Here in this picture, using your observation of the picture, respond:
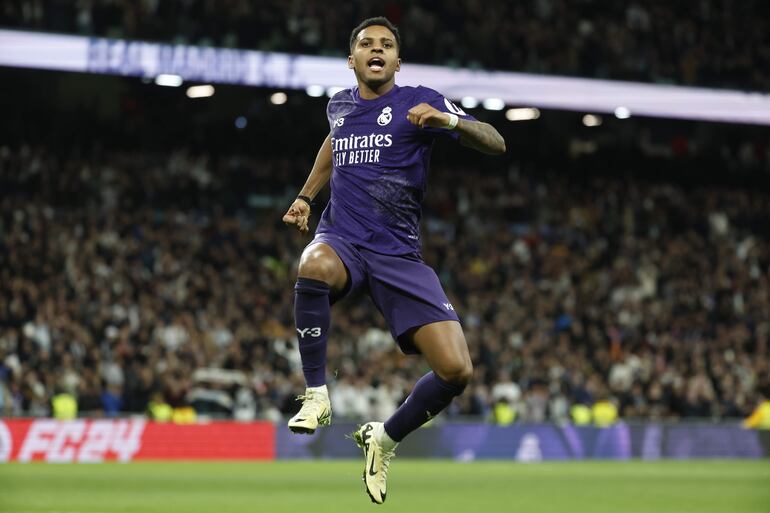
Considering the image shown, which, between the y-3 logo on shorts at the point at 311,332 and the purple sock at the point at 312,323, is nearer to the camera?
the purple sock at the point at 312,323

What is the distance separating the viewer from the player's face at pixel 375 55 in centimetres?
745

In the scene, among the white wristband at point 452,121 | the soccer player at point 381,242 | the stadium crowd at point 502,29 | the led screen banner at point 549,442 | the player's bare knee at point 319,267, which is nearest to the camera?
the white wristband at point 452,121

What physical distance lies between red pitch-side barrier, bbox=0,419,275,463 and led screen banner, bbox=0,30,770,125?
268 inches

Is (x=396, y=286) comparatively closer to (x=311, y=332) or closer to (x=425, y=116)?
(x=311, y=332)

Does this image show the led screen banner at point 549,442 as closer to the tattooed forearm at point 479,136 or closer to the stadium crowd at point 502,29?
the stadium crowd at point 502,29

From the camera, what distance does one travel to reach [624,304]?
2811cm

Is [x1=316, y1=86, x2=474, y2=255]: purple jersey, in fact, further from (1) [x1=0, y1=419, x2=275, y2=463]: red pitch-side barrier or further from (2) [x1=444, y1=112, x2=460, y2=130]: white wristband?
(1) [x1=0, y1=419, x2=275, y2=463]: red pitch-side barrier

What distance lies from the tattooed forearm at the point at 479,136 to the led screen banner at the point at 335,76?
17205 mm

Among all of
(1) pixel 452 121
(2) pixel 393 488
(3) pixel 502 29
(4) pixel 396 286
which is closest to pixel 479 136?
(1) pixel 452 121

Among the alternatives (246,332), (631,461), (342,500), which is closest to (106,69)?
(246,332)

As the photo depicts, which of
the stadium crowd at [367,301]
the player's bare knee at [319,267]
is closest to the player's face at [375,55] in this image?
the player's bare knee at [319,267]

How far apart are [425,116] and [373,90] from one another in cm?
89

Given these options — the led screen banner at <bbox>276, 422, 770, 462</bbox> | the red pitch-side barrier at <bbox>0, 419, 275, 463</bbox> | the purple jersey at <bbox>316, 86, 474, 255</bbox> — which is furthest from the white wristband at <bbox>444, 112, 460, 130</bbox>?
the led screen banner at <bbox>276, 422, 770, 462</bbox>

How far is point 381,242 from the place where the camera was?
750 cm
